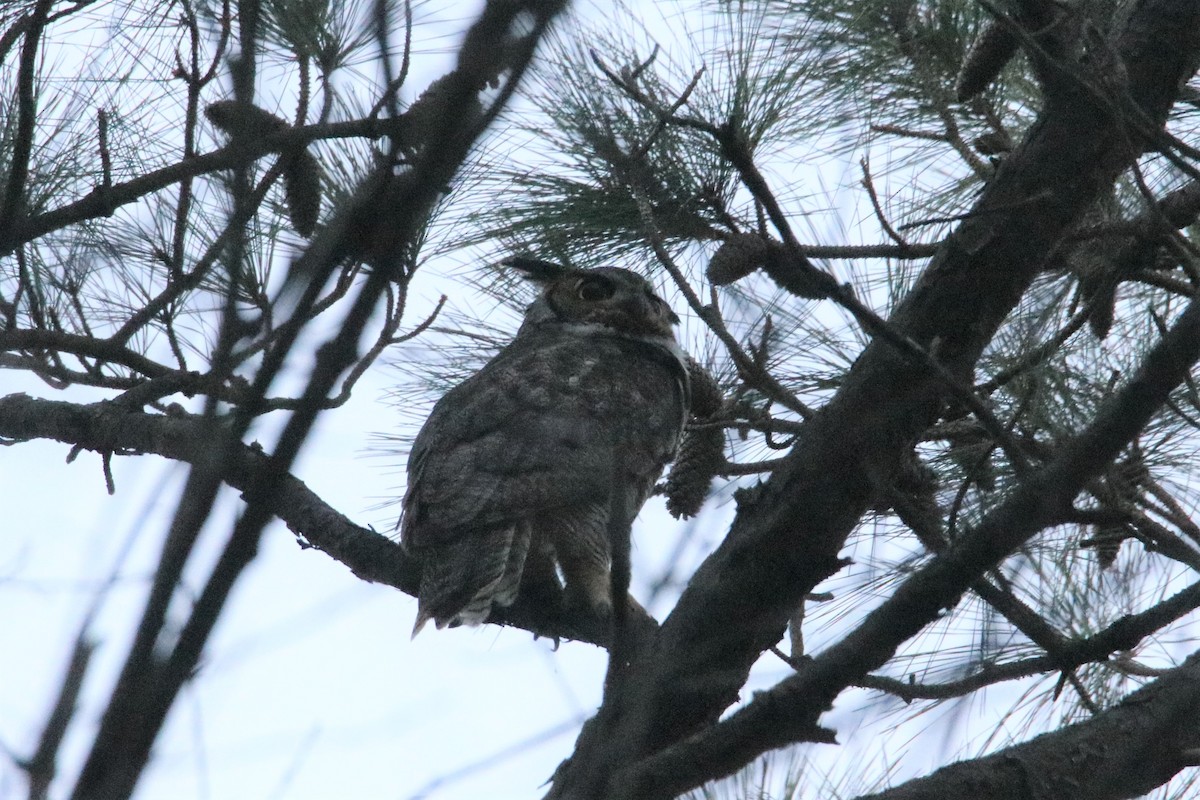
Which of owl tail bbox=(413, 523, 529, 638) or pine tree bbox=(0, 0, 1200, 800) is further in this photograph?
owl tail bbox=(413, 523, 529, 638)

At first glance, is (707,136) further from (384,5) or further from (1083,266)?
(384,5)

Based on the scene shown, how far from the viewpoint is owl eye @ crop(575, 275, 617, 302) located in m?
3.59

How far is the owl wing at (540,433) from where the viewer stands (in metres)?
2.73

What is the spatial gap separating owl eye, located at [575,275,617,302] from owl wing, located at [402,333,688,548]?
0.75 feet

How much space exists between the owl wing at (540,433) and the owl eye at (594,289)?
0.23 metres

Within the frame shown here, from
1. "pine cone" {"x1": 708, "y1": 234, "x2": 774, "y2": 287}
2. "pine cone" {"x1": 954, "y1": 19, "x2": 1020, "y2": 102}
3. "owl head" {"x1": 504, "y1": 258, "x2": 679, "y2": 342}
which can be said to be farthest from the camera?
"owl head" {"x1": 504, "y1": 258, "x2": 679, "y2": 342}

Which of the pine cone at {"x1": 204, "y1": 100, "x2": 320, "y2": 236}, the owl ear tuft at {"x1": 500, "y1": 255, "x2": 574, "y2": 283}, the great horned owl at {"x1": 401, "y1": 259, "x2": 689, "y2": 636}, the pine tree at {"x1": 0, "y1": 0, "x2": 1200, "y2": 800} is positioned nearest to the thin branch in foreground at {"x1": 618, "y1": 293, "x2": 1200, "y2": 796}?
the pine tree at {"x1": 0, "y1": 0, "x2": 1200, "y2": 800}

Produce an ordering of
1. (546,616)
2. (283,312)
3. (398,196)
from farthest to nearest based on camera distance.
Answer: (546,616) → (283,312) → (398,196)

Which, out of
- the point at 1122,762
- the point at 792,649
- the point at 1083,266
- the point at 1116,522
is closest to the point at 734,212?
the point at 1083,266

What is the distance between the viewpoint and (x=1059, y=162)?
202cm

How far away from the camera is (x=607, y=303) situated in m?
3.60

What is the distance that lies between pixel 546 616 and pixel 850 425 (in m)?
1.07

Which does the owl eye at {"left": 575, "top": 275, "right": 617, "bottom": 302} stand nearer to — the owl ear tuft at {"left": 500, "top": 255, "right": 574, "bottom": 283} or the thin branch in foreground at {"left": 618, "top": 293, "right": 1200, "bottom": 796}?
the owl ear tuft at {"left": 500, "top": 255, "right": 574, "bottom": 283}

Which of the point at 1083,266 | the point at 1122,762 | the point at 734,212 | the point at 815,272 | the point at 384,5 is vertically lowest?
the point at 1122,762
